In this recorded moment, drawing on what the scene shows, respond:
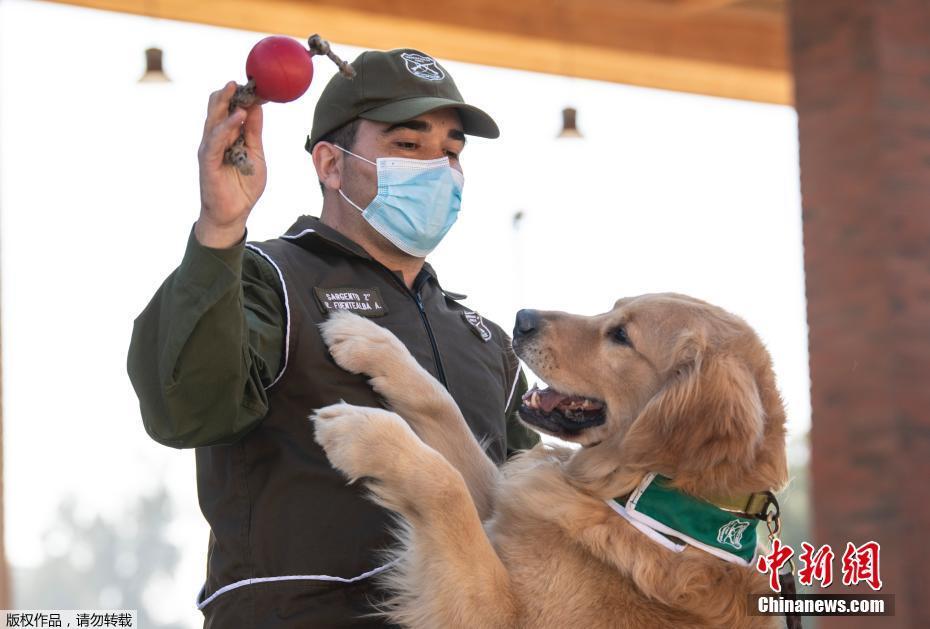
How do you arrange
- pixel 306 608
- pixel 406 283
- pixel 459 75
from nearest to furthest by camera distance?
1. pixel 306 608
2. pixel 406 283
3. pixel 459 75

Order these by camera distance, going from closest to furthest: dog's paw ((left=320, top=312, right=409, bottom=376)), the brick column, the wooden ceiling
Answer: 1. dog's paw ((left=320, top=312, right=409, bottom=376))
2. the brick column
3. the wooden ceiling

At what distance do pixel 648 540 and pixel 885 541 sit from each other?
3.28m

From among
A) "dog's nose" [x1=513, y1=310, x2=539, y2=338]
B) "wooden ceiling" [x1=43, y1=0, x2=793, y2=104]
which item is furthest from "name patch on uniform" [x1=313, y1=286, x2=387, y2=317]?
"wooden ceiling" [x1=43, y1=0, x2=793, y2=104]

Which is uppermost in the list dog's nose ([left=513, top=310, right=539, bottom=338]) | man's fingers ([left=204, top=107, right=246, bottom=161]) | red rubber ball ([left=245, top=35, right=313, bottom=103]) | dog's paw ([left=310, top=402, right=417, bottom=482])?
red rubber ball ([left=245, top=35, right=313, bottom=103])

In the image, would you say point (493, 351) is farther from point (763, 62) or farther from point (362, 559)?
point (763, 62)

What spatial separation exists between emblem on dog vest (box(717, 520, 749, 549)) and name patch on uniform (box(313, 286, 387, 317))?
1.01 m

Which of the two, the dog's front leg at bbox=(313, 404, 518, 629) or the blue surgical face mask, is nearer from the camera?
the dog's front leg at bbox=(313, 404, 518, 629)

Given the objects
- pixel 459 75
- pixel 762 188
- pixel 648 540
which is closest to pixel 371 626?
pixel 648 540

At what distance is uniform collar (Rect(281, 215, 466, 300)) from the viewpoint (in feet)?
9.64

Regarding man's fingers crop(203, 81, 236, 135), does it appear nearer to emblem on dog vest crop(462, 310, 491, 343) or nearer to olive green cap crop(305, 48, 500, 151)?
olive green cap crop(305, 48, 500, 151)

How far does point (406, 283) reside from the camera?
3129mm

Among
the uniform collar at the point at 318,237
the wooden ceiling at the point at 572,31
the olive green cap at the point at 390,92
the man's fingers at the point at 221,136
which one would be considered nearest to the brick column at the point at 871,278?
the wooden ceiling at the point at 572,31

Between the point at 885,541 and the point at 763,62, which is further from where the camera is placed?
the point at 763,62

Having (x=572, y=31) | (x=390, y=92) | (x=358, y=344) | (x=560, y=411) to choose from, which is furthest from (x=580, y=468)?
(x=572, y=31)
